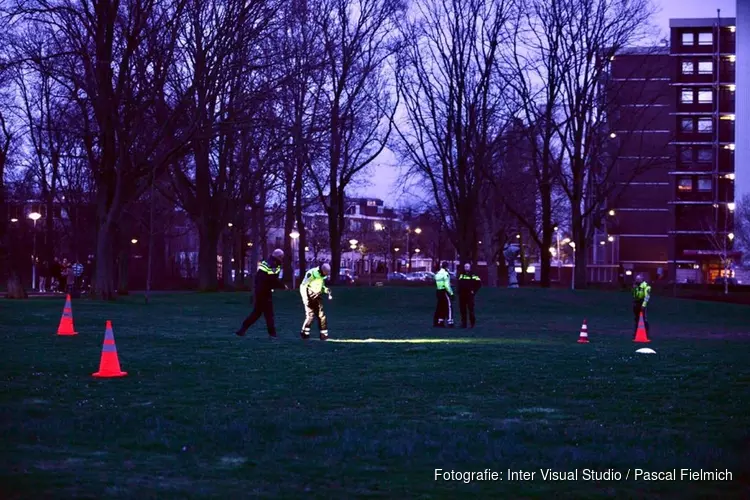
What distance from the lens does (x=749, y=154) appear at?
11025 centimetres

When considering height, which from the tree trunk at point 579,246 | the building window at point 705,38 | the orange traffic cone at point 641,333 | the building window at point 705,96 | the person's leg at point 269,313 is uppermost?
the building window at point 705,38

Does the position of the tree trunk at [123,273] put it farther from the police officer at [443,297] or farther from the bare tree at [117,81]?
the police officer at [443,297]

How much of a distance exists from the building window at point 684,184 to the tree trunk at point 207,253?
70.1 meters

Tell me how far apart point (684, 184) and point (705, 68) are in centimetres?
1187

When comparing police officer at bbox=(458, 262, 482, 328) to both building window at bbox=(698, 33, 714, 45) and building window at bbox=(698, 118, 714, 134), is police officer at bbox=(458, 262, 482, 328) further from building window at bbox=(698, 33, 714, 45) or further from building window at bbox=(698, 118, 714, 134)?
building window at bbox=(698, 33, 714, 45)

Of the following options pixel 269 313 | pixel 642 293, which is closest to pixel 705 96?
pixel 642 293

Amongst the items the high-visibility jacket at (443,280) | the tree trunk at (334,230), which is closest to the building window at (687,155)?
the tree trunk at (334,230)

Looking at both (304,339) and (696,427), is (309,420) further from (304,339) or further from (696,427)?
(304,339)

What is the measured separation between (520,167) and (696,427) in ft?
228

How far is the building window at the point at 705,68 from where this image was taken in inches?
4456

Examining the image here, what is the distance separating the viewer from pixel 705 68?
4483 inches

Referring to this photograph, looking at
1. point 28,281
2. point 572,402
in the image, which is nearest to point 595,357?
point 572,402

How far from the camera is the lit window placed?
114688 mm

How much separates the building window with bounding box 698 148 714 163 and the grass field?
310 feet
